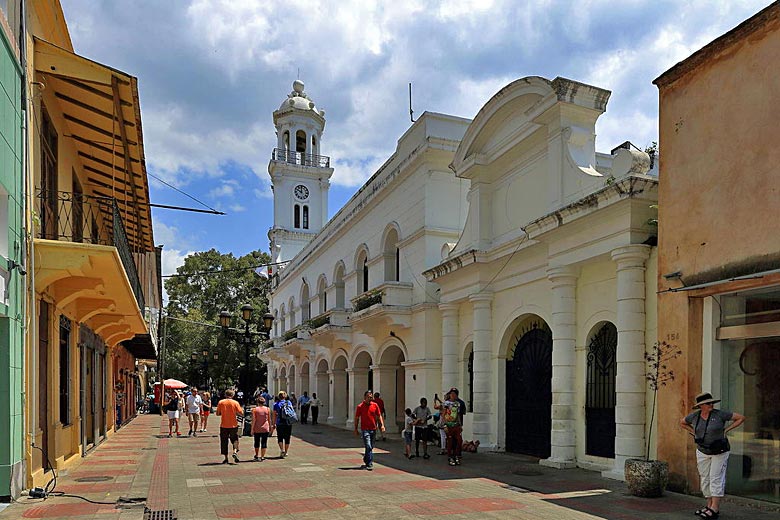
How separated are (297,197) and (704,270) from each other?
40395 mm

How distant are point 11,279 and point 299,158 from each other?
4020cm

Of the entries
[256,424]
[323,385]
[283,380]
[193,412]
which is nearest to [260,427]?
[256,424]

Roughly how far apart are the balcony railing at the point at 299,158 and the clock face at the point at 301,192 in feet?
5.45

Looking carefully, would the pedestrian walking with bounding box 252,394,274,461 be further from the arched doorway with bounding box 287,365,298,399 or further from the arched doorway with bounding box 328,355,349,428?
the arched doorway with bounding box 287,365,298,399

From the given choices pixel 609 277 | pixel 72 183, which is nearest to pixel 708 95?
pixel 609 277

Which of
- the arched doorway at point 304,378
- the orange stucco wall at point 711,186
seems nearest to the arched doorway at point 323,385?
the arched doorway at point 304,378

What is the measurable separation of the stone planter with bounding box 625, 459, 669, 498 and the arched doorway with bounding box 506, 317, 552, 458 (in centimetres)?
448

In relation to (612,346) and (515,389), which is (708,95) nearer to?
(612,346)

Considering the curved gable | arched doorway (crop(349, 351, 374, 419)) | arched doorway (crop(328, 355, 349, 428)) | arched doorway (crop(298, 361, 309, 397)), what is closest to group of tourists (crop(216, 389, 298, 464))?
the curved gable

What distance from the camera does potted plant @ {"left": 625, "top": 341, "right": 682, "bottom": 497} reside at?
30.1ft

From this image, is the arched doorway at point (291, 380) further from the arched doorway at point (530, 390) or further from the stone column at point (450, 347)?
the arched doorway at point (530, 390)

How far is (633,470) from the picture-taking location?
30.6ft

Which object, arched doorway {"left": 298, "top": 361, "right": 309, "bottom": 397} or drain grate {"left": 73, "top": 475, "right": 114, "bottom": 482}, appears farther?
arched doorway {"left": 298, "top": 361, "right": 309, "bottom": 397}

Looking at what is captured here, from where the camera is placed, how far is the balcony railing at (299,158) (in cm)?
4747
